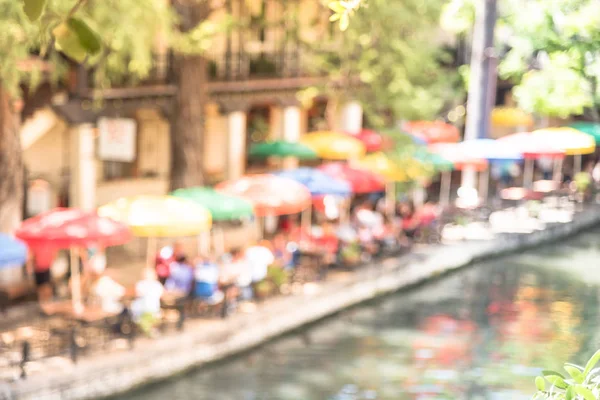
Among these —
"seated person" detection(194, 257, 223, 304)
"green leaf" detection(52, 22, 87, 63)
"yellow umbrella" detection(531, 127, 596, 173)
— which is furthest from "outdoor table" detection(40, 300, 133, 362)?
"yellow umbrella" detection(531, 127, 596, 173)

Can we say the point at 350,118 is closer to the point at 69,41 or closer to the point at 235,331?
the point at 235,331

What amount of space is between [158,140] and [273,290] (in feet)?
28.2

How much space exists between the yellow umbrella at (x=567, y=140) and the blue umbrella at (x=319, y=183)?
8.96m

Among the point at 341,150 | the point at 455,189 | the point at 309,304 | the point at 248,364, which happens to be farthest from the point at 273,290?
the point at 455,189

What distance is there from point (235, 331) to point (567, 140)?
1432 centimetres

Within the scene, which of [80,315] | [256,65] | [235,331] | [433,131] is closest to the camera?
[80,315]

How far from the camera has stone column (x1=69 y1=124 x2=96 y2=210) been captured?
19.5m

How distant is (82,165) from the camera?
19781 millimetres

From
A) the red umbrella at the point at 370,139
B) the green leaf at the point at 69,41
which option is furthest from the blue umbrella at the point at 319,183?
the green leaf at the point at 69,41

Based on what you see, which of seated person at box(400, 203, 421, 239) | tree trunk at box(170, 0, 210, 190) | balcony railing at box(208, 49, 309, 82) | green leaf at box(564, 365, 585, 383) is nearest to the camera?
green leaf at box(564, 365, 585, 383)

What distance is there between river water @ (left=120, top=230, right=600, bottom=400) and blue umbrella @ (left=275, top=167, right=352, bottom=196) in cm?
216

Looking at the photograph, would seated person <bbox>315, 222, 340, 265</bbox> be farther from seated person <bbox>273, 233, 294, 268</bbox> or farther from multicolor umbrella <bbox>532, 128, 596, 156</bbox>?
multicolor umbrella <bbox>532, 128, 596, 156</bbox>

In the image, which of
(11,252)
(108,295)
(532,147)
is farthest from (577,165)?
(11,252)

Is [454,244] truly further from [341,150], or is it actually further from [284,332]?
[284,332]
